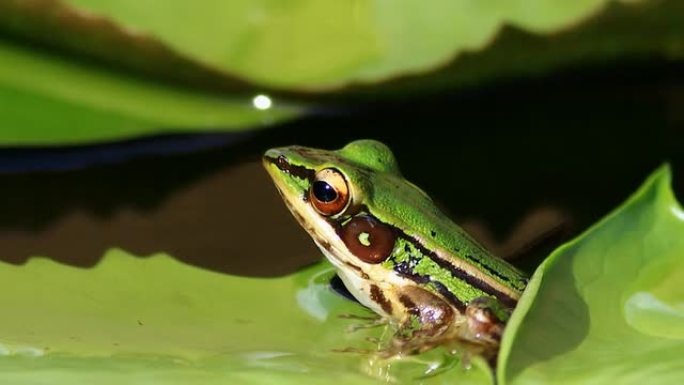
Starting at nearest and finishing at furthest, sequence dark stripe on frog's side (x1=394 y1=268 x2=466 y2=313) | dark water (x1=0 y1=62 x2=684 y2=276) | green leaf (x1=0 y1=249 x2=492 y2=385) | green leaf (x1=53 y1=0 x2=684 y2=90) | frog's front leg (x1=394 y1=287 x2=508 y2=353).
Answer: green leaf (x1=0 y1=249 x2=492 y2=385) → frog's front leg (x1=394 y1=287 x2=508 y2=353) → dark stripe on frog's side (x1=394 y1=268 x2=466 y2=313) → dark water (x1=0 y1=62 x2=684 y2=276) → green leaf (x1=53 y1=0 x2=684 y2=90)

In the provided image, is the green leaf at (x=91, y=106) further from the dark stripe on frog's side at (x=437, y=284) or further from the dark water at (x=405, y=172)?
the dark stripe on frog's side at (x=437, y=284)

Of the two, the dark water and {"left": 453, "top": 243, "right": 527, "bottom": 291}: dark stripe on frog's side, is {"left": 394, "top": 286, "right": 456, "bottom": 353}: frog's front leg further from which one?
the dark water

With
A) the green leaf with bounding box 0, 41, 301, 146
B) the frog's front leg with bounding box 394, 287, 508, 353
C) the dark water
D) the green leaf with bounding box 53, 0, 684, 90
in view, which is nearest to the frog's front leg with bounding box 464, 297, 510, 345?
the frog's front leg with bounding box 394, 287, 508, 353

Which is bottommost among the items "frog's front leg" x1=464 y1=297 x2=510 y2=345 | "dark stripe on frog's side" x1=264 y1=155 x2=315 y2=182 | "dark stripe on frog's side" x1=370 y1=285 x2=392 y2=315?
"frog's front leg" x1=464 y1=297 x2=510 y2=345

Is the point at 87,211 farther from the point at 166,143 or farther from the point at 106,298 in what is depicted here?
the point at 106,298

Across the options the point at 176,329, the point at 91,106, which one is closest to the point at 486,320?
the point at 176,329

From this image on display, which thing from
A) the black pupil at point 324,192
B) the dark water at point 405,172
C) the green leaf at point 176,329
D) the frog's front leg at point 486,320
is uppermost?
the dark water at point 405,172

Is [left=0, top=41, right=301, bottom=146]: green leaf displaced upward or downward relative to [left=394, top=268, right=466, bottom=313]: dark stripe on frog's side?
upward

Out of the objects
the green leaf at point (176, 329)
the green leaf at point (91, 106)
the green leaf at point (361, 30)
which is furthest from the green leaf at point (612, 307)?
the green leaf at point (91, 106)
